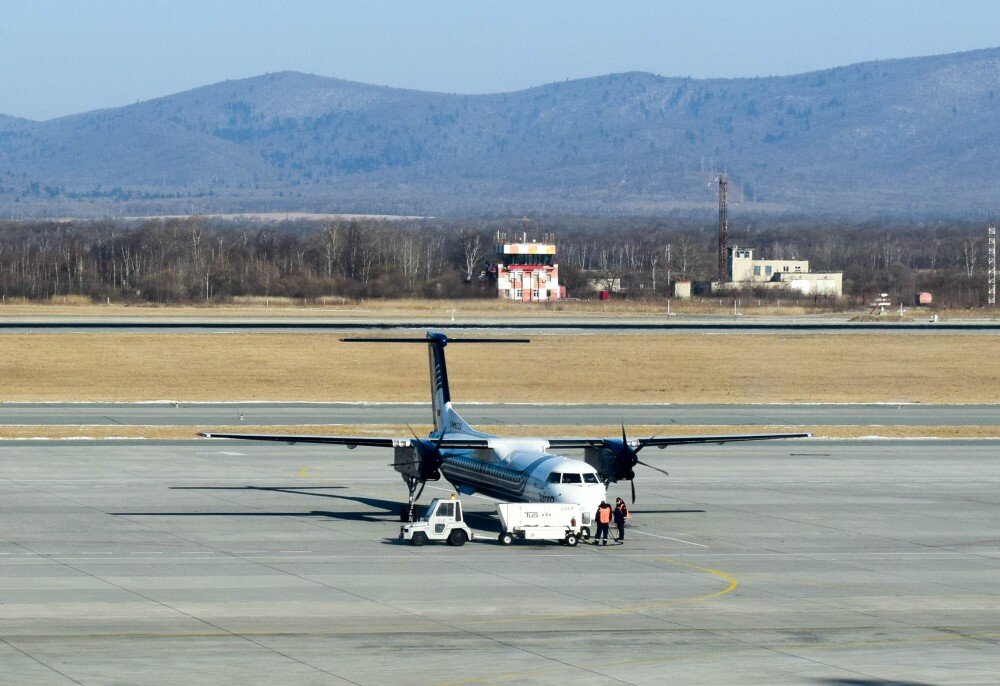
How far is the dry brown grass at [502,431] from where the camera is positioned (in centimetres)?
6700

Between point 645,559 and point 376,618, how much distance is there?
10.6 metres

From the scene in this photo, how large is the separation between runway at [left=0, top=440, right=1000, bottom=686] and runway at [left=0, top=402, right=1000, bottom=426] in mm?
15088

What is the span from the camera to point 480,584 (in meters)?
36.3

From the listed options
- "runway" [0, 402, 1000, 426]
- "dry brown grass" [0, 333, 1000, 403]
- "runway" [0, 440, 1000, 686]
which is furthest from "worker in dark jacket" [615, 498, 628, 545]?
"dry brown grass" [0, 333, 1000, 403]

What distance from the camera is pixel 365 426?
230 ft

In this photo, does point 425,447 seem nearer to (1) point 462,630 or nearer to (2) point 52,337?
(1) point 462,630

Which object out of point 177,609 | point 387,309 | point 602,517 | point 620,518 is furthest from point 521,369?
point 177,609

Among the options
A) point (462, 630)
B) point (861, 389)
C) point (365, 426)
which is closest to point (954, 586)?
point (462, 630)

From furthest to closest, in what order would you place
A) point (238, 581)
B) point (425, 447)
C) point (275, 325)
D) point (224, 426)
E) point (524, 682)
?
point (275, 325) < point (224, 426) < point (425, 447) < point (238, 581) < point (524, 682)

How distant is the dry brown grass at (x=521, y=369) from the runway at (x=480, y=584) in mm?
31715

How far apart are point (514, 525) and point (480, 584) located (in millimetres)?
5489

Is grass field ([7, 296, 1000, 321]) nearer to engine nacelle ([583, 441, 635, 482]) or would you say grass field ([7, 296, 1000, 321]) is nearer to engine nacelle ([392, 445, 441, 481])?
engine nacelle ([392, 445, 441, 481])

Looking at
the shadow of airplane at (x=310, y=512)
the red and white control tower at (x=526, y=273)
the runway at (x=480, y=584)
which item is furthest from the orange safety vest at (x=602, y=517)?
the red and white control tower at (x=526, y=273)

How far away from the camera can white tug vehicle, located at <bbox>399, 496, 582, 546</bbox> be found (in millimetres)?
41531
